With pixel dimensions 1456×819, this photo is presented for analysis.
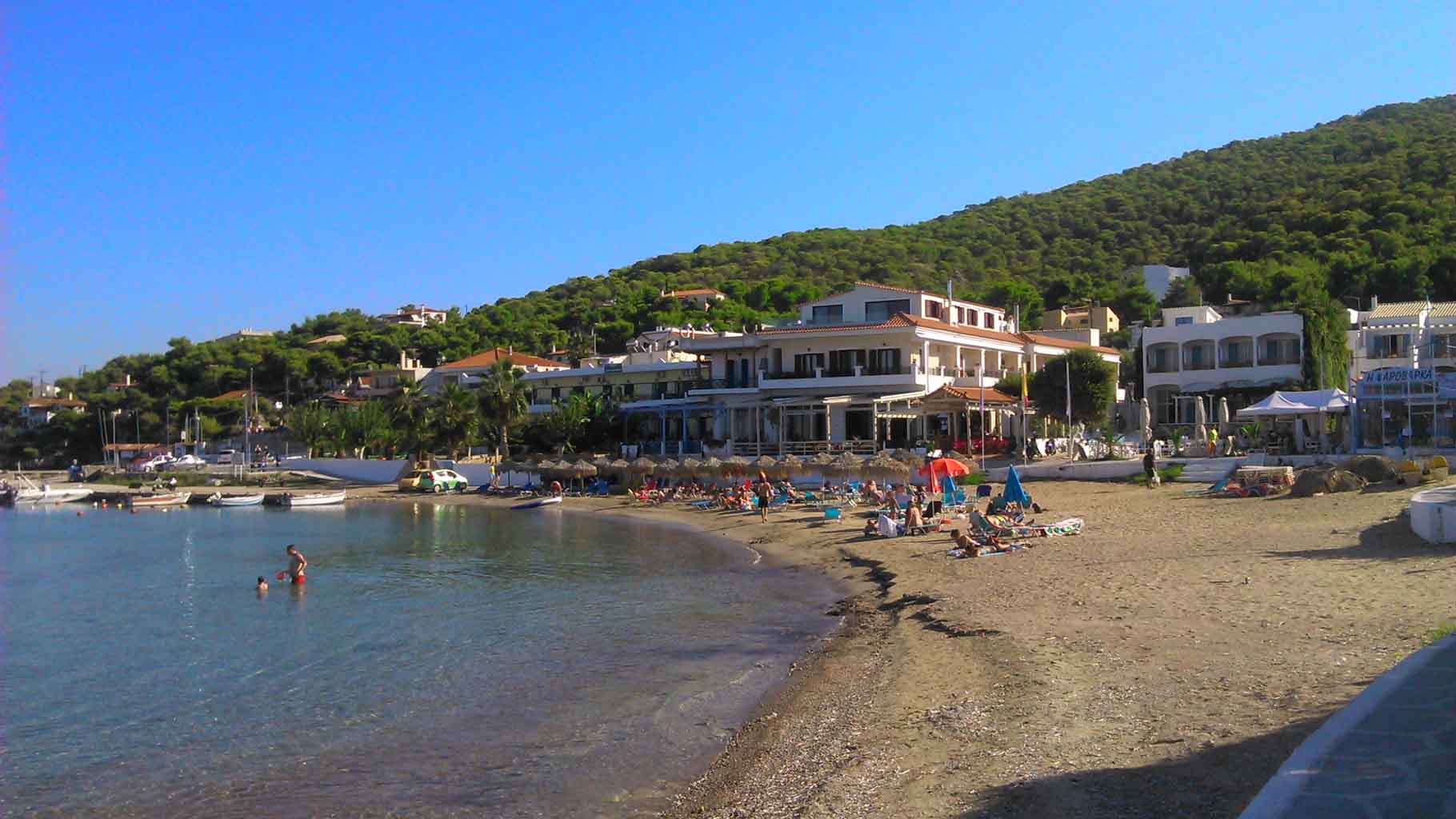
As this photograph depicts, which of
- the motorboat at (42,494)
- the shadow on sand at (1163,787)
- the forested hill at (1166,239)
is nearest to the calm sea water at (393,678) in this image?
the shadow on sand at (1163,787)

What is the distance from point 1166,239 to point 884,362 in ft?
198

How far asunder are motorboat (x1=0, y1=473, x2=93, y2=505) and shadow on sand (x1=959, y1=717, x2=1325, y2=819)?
76.7 m

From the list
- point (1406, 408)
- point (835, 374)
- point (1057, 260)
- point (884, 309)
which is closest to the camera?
point (1406, 408)

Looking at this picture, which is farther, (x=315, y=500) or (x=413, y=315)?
(x=413, y=315)

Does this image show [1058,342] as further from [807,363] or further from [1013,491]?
[1013,491]

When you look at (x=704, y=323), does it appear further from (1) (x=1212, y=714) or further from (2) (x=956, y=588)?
(1) (x=1212, y=714)

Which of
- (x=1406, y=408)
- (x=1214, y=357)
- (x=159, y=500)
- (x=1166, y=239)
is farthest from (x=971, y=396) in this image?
(x=1166, y=239)

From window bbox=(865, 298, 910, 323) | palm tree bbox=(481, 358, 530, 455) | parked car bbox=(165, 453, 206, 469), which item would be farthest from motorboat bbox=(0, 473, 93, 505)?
window bbox=(865, 298, 910, 323)

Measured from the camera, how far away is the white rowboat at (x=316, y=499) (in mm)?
57625

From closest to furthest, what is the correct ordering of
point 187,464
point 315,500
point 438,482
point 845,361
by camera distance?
point 845,361, point 315,500, point 438,482, point 187,464

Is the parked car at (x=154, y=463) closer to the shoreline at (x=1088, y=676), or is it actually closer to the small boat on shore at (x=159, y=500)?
the small boat on shore at (x=159, y=500)

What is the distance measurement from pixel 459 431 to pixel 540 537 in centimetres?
2695

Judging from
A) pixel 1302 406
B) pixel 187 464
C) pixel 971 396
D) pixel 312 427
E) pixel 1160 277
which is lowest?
pixel 187 464

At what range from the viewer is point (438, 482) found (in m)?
58.9
